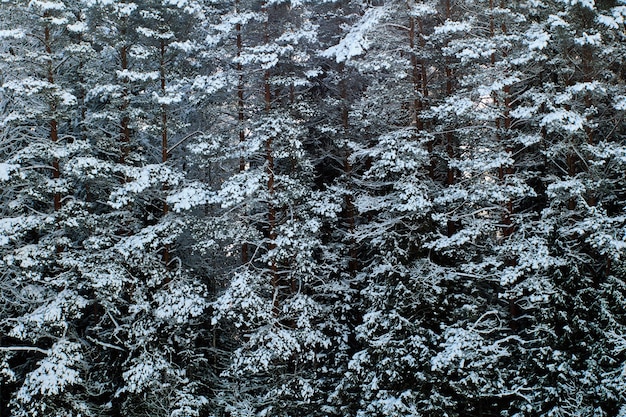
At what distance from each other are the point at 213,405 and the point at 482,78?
11.4 m

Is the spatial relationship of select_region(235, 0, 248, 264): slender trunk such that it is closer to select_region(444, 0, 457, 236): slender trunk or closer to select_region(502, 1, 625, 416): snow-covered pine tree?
select_region(444, 0, 457, 236): slender trunk

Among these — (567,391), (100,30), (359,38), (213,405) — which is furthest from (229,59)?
(567,391)

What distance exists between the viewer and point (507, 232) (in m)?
12.8

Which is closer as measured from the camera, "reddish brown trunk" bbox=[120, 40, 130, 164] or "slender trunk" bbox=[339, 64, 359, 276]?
"reddish brown trunk" bbox=[120, 40, 130, 164]

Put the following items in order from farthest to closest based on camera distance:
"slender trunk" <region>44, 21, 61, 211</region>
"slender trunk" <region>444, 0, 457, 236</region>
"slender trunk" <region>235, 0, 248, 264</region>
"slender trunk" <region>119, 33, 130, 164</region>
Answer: "slender trunk" <region>235, 0, 248, 264</region> < "slender trunk" <region>119, 33, 130, 164</region> < "slender trunk" <region>444, 0, 457, 236</region> < "slender trunk" <region>44, 21, 61, 211</region>

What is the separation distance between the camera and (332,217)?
13742 mm

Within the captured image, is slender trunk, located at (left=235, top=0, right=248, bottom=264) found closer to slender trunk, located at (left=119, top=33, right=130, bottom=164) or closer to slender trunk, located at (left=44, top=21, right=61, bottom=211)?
slender trunk, located at (left=119, top=33, right=130, bottom=164)

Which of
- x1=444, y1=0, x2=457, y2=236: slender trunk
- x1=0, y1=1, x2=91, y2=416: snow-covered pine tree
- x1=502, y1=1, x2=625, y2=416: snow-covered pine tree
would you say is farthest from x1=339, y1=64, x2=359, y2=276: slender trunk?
x1=0, y1=1, x2=91, y2=416: snow-covered pine tree

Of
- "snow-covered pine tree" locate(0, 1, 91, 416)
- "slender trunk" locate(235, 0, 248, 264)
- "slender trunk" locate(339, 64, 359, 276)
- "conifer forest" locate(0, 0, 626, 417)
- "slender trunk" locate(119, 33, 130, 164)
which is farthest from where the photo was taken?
"slender trunk" locate(339, 64, 359, 276)

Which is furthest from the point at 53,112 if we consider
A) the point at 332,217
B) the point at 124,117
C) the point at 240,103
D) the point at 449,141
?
the point at 449,141

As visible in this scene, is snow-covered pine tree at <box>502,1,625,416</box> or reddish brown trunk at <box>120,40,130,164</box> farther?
reddish brown trunk at <box>120,40,130,164</box>

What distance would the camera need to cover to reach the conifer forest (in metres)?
11.4

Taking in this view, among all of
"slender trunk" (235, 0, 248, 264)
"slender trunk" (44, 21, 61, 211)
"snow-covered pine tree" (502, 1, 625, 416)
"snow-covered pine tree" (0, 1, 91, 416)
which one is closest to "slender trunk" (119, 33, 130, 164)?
"snow-covered pine tree" (0, 1, 91, 416)

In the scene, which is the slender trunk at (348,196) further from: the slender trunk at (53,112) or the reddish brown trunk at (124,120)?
the slender trunk at (53,112)
